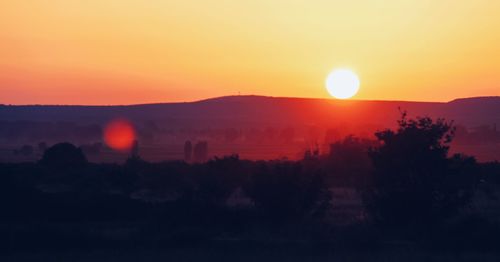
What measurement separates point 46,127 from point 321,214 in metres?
167

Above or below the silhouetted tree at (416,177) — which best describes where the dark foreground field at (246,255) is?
below

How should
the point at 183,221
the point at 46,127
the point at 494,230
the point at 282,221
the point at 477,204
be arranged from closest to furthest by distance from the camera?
the point at 494,230
the point at 183,221
the point at 282,221
the point at 477,204
the point at 46,127

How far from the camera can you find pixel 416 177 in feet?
98.3

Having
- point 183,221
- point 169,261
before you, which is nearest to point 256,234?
point 183,221

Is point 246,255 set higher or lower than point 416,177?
lower

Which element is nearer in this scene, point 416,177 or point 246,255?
point 246,255

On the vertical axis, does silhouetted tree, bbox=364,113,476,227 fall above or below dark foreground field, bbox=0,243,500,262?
above

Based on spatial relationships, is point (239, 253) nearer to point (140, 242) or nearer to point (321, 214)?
point (140, 242)

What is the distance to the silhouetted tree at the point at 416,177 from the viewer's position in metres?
28.8

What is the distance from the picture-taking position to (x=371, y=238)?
2436 centimetres

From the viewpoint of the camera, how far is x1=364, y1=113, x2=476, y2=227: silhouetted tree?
2880 centimetres

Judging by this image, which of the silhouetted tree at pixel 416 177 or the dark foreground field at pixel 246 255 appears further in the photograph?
the silhouetted tree at pixel 416 177

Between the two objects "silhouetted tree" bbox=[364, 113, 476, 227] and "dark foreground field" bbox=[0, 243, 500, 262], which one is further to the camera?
"silhouetted tree" bbox=[364, 113, 476, 227]

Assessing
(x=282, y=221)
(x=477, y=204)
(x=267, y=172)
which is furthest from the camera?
(x=477, y=204)
